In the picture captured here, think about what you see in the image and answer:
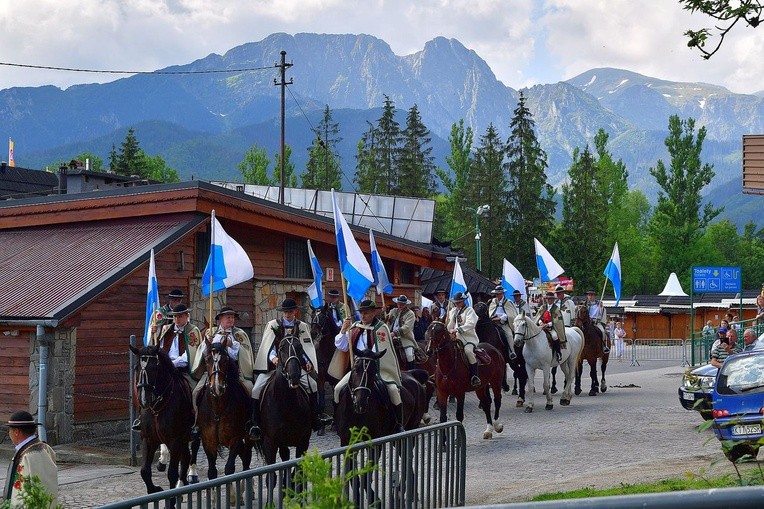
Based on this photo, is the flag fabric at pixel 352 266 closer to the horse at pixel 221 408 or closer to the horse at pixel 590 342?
the horse at pixel 221 408

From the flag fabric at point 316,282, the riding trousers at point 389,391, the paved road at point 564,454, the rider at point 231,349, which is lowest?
the paved road at point 564,454

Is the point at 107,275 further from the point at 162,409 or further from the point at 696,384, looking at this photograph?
the point at 696,384

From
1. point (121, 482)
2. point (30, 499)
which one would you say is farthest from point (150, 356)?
point (30, 499)

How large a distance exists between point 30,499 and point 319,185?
9112cm

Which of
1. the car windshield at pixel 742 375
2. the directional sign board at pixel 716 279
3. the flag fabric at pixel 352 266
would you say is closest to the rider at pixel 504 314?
the flag fabric at pixel 352 266

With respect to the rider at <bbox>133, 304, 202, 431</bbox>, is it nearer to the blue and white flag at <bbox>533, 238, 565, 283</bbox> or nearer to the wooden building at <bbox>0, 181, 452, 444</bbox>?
the wooden building at <bbox>0, 181, 452, 444</bbox>

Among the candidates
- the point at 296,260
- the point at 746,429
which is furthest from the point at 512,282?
the point at 746,429

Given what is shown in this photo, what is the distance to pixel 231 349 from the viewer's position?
13.4 metres

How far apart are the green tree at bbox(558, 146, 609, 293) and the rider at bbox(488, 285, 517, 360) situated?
5759 centimetres

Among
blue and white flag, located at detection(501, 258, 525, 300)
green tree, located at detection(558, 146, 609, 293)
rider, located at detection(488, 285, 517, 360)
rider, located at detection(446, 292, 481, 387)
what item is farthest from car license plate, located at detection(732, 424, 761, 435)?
green tree, located at detection(558, 146, 609, 293)

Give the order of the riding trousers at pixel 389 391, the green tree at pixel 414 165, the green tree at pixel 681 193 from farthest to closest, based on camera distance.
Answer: the green tree at pixel 414 165 → the green tree at pixel 681 193 → the riding trousers at pixel 389 391

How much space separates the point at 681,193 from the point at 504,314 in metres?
64.3

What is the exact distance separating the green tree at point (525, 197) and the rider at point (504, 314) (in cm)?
5522

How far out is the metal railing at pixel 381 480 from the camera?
6.62 metres
